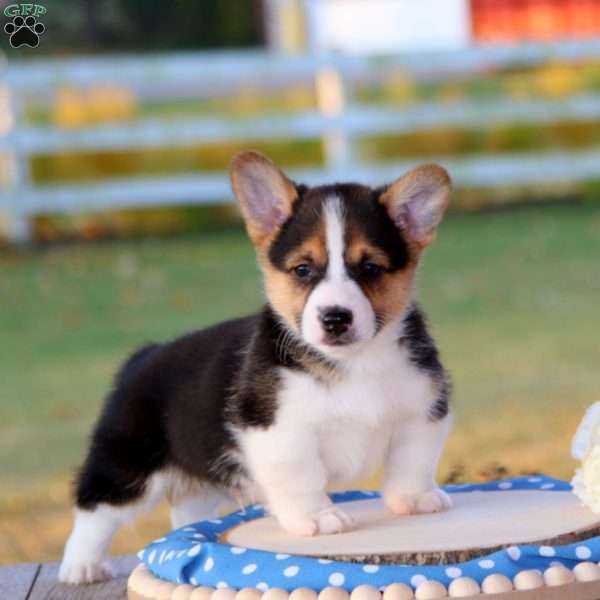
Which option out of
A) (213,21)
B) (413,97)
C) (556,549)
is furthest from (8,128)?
(213,21)

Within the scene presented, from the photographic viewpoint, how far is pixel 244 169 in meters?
4.00

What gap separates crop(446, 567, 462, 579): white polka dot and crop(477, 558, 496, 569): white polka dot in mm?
53

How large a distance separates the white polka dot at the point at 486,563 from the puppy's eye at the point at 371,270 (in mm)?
772

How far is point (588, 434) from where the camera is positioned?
394cm

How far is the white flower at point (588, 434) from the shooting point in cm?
390

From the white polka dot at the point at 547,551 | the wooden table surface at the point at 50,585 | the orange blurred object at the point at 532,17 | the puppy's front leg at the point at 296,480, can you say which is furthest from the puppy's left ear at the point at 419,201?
the orange blurred object at the point at 532,17

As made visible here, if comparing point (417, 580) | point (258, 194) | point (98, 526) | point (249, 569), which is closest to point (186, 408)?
A: point (98, 526)

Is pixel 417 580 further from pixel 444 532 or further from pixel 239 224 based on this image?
pixel 239 224

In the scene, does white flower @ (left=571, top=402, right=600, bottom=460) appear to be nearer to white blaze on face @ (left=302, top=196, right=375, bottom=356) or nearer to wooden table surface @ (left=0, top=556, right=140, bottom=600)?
white blaze on face @ (left=302, top=196, right=375, bottom=356)

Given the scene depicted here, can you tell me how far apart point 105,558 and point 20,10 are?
8.44ft

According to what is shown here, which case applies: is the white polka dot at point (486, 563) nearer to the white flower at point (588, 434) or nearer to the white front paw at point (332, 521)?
the white front paw at point (332, 521)

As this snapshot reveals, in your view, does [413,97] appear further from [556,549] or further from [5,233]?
[556,549]

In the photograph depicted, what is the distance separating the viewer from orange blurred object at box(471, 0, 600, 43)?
92.0ft

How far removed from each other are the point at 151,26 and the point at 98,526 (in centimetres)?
2404
